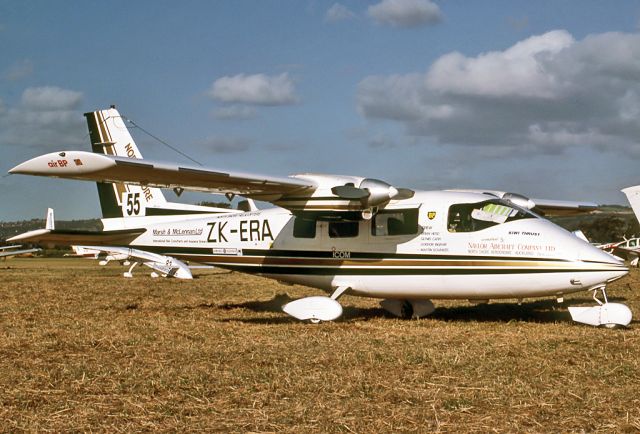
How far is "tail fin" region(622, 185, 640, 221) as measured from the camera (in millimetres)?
11719

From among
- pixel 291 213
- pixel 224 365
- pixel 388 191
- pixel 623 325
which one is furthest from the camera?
pixel 291 213

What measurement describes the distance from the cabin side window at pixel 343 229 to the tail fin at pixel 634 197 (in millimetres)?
5023

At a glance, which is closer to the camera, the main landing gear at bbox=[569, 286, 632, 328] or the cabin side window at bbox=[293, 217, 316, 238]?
the main landing gear at bbox=[569, 286, 632, 328]

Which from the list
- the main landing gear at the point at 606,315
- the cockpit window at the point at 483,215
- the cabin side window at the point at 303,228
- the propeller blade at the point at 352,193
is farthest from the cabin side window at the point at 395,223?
the main landing gear at the point at 606,315

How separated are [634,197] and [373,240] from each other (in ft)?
15.7

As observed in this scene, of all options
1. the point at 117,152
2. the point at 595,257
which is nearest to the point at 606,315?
the point at 595,257

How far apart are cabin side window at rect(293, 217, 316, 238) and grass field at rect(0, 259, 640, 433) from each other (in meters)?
1.90

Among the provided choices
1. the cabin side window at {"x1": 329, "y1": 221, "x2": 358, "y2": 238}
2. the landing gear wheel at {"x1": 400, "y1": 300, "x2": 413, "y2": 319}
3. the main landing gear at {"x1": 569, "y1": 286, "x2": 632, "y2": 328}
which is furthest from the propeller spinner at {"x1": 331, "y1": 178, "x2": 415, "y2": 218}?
the main landing gear at {"x1": 569, "y1": 286, "x2": 632, "y2": 328}

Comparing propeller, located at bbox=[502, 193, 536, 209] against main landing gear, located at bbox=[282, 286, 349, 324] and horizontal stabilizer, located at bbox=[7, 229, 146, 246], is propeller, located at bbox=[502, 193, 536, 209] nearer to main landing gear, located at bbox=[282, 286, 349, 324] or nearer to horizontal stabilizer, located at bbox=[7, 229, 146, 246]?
main landing gear, located at bbox=[282, 286, 349, 324]

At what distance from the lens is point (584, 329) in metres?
11.7

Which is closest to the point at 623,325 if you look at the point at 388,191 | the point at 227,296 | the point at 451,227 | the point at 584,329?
the point at 584,329

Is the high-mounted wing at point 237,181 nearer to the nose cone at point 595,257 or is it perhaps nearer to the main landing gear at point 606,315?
the nose cone at point 595,257

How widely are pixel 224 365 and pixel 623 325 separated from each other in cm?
699

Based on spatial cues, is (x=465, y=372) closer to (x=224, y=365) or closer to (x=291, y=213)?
(x=224, y=365)
